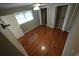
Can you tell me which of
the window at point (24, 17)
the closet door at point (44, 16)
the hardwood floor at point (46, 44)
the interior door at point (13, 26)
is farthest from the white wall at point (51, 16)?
the interior door at point (13, 26)

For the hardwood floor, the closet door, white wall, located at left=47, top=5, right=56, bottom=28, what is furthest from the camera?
the closet door

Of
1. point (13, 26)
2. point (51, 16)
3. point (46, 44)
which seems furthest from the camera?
point (51, 16)

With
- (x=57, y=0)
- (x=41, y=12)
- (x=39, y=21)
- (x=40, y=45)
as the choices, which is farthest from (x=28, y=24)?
(x=57, y=0)

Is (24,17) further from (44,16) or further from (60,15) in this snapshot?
(60,15)

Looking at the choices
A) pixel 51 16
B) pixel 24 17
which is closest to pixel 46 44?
pixel 51 16

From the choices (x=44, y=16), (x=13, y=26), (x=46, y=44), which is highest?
(x=44, y=16)

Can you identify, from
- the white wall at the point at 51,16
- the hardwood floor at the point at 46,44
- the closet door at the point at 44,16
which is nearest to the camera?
the hardwood floor at the point at 46,44

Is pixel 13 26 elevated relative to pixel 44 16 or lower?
lower

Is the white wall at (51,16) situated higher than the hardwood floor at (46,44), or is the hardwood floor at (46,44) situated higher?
the white wall at (51,16)

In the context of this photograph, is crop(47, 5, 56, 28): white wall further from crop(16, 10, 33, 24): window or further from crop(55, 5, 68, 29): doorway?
crop(16, 10, 33, 24): window

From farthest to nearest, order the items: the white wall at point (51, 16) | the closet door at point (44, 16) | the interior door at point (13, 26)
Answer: the closet door at point (44, 16), the white wall at point (51, 16), the interior door at point (13, 26)

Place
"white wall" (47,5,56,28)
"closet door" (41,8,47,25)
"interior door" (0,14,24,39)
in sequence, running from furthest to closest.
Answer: "closet door" (41,8,47,25) → "white wall" (47,5,56,28) → "interior door" (0,14,24,39)

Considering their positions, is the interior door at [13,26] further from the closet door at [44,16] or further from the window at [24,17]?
the closet door at [44,16]

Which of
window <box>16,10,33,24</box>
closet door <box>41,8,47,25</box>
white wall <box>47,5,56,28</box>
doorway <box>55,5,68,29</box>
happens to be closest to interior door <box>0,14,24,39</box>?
window <box>16,10,33,24</box>
